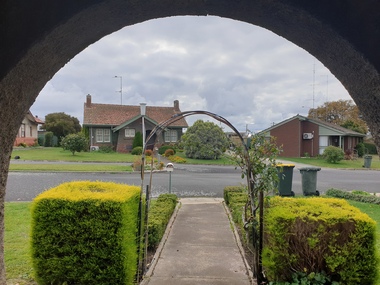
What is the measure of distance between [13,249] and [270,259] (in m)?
4.73

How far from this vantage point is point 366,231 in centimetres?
384

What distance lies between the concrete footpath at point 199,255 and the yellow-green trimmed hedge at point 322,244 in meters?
0.77

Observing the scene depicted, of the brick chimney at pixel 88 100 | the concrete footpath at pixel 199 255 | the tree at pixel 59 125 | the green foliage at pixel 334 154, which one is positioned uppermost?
the brick chimney at pixel 88 100

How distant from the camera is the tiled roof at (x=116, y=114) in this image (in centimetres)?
3659

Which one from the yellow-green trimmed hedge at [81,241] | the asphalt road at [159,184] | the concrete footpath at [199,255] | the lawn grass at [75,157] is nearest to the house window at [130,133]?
the lawn grass at [75,157]

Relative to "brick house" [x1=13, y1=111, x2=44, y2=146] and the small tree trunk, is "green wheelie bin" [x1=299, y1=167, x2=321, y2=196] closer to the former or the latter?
the small tree trunk

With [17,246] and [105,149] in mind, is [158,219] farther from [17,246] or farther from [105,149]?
[105,149]

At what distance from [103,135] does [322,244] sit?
115 ft

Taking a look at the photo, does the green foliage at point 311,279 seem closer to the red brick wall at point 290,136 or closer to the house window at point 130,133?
the house window at point 130,133

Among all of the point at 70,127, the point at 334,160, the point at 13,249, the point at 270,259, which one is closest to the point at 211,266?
the point at 270,259

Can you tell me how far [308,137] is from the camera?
36.5m

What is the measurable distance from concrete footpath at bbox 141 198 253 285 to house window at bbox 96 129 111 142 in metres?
29.7

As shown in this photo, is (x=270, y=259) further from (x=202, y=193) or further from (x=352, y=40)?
(x=202, y=193)

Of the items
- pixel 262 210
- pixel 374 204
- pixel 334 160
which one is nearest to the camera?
pixel 262 210
